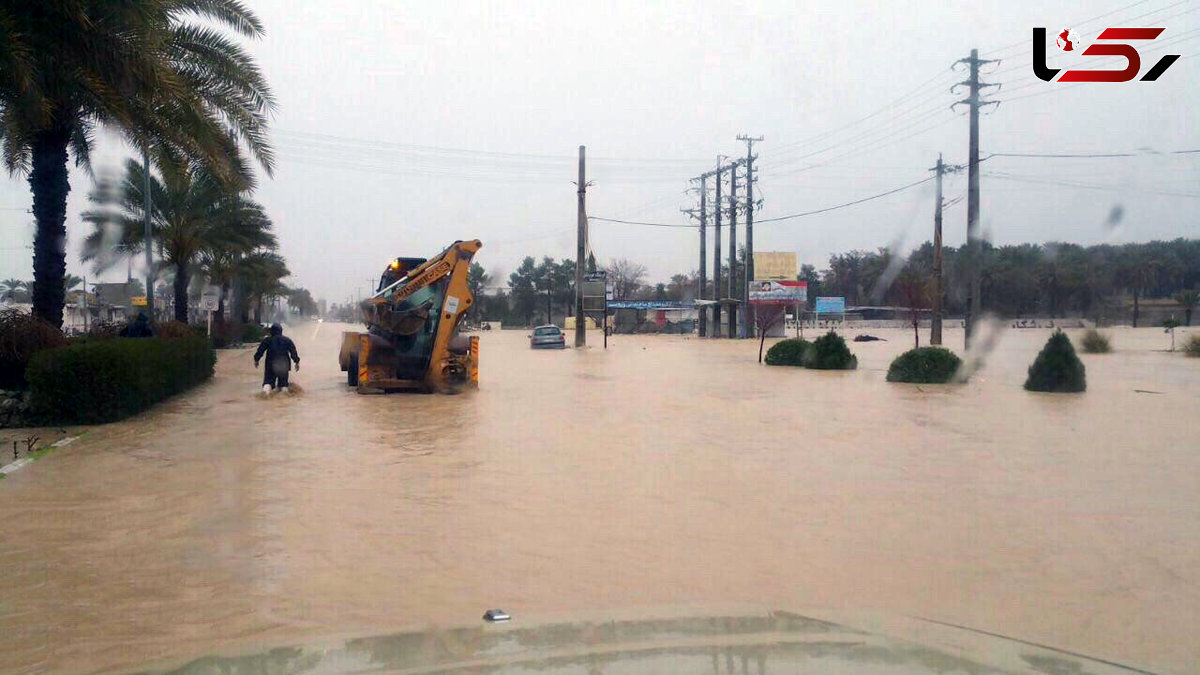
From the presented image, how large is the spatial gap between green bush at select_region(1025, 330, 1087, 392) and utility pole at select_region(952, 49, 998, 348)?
43.9 feet

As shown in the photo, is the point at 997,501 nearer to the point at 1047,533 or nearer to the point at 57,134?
the point at 1047,533

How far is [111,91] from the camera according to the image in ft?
44.0

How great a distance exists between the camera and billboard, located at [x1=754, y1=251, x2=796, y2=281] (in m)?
77.8

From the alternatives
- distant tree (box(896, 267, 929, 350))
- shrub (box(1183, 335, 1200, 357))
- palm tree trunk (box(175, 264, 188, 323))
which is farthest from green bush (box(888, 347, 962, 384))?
palm tree trunk (box(175, 264, 188, 323))

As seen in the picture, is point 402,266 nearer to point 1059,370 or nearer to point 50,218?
point 50,218

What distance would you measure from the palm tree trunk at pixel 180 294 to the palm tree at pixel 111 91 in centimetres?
1433

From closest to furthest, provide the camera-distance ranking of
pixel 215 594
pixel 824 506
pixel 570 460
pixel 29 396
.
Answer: pixel 215 594 → pixel 824 506 → pixel 570 460 → pixel 29 396

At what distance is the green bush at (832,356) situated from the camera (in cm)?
2722

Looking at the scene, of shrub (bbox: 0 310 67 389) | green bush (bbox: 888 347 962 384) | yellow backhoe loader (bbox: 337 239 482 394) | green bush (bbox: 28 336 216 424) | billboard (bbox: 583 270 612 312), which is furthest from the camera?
billboard (bbox: 583 270 612 312)

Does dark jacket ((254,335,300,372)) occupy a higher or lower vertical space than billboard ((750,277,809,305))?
lower

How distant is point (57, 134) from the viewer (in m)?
16.8

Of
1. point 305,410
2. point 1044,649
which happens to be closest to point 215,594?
point 1044,649

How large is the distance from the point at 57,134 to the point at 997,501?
15.6 meters

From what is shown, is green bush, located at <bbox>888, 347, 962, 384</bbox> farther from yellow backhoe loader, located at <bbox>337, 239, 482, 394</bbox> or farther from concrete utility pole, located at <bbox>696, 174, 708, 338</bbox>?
concrete utility pole, located at <bbox>696, 174, 708, 338</bbox>
